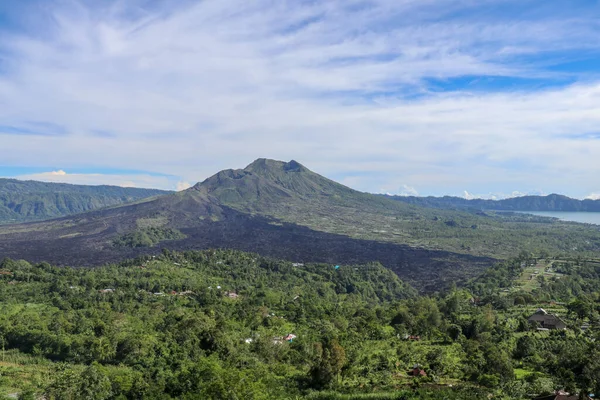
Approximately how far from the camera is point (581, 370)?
22344 millimetres

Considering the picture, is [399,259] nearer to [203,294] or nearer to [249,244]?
[249,244]

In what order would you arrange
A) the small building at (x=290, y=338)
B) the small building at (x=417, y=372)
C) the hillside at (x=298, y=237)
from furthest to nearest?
the hillside at (x=298, y=237) → the small building at (x=290, y=338) → the small building at (x=417, y=372)

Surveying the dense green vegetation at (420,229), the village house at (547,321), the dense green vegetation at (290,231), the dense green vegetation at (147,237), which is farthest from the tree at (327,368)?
the dense green vegetation at (147,237)

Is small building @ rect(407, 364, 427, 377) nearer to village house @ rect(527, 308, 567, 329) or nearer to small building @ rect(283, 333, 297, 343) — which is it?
small building @ rect(283, 333, 297, 343)

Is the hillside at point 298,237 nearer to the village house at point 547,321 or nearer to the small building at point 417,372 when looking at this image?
the village house at point 547,321

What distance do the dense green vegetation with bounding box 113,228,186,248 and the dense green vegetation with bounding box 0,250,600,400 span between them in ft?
162

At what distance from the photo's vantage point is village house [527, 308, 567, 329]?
3328 cm

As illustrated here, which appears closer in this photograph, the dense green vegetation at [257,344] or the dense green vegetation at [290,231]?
the dense green vegetation at [257,344]

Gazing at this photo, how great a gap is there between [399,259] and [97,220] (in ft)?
383

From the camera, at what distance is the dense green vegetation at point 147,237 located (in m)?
109

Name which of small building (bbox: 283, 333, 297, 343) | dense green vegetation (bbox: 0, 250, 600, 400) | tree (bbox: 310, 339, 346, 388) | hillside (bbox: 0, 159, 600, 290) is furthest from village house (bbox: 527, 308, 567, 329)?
hillside (bbox: 0, 159, 600, 290)

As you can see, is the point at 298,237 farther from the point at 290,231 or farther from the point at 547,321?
the point at 547,321

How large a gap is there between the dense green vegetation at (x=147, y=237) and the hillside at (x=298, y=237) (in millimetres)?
266

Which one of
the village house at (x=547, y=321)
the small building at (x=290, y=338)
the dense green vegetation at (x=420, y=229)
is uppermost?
the dense green vegetation at (x=420, y=229)
